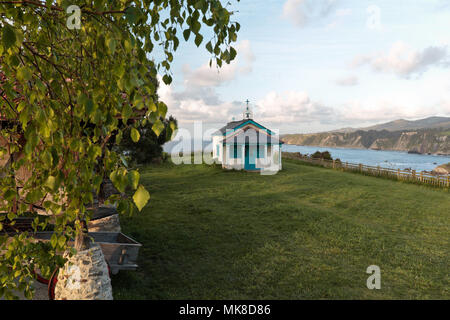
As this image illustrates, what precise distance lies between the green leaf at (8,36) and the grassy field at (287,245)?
574 centimetres

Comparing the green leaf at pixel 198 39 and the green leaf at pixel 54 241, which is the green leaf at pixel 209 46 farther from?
the green leaf at pixel 54 241

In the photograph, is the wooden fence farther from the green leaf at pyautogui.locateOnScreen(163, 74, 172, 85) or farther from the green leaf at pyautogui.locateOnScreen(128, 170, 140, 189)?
the green leaf at pyautogui.locateOnScreen(128, 170, 140, 189)

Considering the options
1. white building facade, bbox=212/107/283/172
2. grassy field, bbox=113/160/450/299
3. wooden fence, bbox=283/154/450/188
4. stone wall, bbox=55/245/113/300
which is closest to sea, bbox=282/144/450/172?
wooden fence, bbox=283/154/450/188

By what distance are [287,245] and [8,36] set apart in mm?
9322

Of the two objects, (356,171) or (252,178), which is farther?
(356,171)

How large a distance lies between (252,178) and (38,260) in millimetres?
21702

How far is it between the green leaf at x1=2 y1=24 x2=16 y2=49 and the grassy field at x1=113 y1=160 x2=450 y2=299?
18.8 ft

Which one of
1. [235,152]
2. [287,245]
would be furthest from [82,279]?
[235,152]

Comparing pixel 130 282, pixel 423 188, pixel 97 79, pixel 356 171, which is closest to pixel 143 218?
pixel 130 282

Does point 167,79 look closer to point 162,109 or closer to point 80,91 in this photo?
point 80,91

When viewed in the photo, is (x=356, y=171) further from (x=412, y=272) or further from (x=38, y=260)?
(x=38, y=260)

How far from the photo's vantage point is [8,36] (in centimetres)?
165
